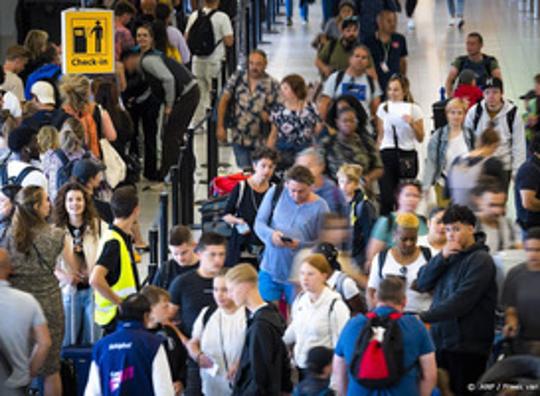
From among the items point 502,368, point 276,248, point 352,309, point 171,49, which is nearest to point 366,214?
point 276,248

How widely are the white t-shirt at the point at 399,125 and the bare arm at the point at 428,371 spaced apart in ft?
21.1

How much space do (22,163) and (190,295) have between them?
10.8 feet

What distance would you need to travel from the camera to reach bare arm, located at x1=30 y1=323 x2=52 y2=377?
36.0ft

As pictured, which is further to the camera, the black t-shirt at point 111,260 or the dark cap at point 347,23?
the dark cap at point 347,23

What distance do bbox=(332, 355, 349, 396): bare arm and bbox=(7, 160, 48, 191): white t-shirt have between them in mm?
4625

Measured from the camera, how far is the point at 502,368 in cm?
956

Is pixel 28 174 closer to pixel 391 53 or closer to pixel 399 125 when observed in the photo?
pixel 399 125

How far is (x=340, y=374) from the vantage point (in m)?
10.2

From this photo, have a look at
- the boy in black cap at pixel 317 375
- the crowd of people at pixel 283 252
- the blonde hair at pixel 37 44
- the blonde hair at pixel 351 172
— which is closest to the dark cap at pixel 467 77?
the crowd of people at pixel 283 252

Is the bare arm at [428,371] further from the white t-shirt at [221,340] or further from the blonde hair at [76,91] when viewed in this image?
the blonde hair at [76,91]

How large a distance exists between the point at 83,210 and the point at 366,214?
247 centimetres

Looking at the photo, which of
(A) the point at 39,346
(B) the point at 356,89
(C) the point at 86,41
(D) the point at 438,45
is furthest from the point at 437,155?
(D) the point at 438,45

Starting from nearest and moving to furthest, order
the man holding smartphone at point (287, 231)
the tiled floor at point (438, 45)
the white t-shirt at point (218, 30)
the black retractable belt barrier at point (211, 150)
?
the man holding smartphone at point (287, 231) → the black retractable belt barrier at point (211, 150) → the white t-shirt at point (218, 30) → the tiled floor at point (438, 45)

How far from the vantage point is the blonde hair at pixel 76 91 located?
15461 mm
